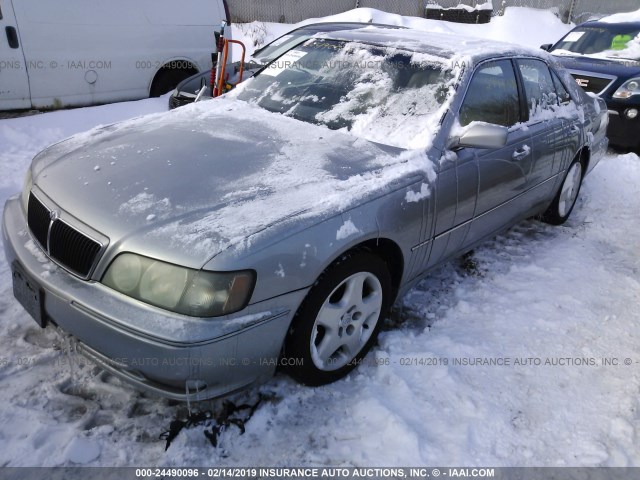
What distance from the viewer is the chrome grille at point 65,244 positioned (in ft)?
6.66

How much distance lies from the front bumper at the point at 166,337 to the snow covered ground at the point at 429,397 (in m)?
0.32

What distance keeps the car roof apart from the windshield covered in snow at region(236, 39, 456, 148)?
6 cm

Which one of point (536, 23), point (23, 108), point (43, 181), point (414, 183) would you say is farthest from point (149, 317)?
point (536, 23)

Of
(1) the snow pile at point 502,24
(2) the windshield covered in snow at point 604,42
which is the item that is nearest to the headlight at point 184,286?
(2) the windshield covered in snow at point 604,42

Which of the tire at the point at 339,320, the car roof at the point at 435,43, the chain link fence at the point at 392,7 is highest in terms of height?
the chain link fence at the point at 392,7

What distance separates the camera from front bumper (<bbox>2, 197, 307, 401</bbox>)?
1.86 meters

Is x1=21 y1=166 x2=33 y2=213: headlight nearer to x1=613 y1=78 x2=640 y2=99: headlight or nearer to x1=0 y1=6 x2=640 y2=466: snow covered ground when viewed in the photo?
x1=0 y1=6 x2=640 y2=466: snow covered ground

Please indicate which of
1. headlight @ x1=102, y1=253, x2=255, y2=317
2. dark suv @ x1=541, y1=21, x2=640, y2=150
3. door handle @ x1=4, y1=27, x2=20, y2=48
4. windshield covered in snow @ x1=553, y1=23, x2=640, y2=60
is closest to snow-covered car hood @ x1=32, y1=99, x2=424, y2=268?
headlight @ x1=102, y1=253, x2=255, y2=317

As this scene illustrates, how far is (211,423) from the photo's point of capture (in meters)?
2.24

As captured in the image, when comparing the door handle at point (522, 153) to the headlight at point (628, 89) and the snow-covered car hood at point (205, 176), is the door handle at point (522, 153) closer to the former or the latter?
the snow-covered car hood at point (205, 176)

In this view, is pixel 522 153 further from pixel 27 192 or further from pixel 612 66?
pixel 612 66

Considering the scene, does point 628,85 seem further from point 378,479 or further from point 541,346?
point 378,479

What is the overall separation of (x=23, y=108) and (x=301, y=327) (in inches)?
206

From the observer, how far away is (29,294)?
2.23 metres
